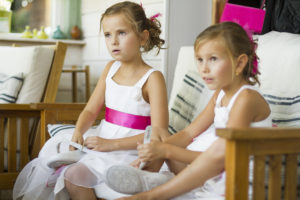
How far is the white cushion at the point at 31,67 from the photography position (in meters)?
2.73

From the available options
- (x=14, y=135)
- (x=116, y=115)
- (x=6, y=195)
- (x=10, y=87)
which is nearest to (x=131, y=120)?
(x=116, y=115)

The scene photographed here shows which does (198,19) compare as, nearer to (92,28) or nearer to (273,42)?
(273,42)

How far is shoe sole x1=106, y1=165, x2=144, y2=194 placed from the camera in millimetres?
1325

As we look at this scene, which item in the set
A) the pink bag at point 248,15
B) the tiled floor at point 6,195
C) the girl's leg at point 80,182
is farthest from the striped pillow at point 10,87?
the pink bag at point 248,15

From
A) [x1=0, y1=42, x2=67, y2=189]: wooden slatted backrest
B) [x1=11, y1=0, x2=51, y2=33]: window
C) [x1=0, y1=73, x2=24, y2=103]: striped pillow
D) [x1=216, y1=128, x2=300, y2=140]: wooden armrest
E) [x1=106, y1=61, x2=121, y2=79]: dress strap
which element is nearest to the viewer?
[x1=216, y1=128, x2=300, y2=140]: wooden armrest

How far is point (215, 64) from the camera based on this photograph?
4.54 feet

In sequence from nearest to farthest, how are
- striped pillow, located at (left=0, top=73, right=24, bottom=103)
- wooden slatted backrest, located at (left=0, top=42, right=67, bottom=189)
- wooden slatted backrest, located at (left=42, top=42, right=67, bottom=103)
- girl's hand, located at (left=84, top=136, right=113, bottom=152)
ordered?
girl's hand, located at (left=84, top=136, right=113, bottom=152)
wooden slatted backrest, located at (left=0, top=42, right=67, bottom=189)
striped pillow, located at (left=0, top=73, right=24, bottom=103)
wooden slatted backrest, located at (left=42, top=42, right=67, bottom=103)

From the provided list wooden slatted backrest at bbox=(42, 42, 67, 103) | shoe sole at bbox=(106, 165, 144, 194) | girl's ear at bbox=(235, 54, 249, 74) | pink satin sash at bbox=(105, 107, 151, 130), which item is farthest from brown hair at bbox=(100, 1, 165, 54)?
wooden slatted backrest at bbox=(42, 42, 67, 103)

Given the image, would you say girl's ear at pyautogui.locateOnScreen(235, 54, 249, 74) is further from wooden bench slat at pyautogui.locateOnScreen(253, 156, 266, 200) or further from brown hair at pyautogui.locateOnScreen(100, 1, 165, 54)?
brown hair at pyautogui.locateOnScreen(100, 1, 165, 54)

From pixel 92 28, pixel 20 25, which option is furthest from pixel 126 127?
pixel 20 25

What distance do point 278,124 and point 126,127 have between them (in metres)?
0.58

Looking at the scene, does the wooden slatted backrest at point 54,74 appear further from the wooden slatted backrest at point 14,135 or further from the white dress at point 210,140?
the white dress at point 210,140

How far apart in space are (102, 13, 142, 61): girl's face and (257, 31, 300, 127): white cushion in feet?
1.63

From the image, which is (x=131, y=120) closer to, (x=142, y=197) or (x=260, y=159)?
(x=142, y=197)
